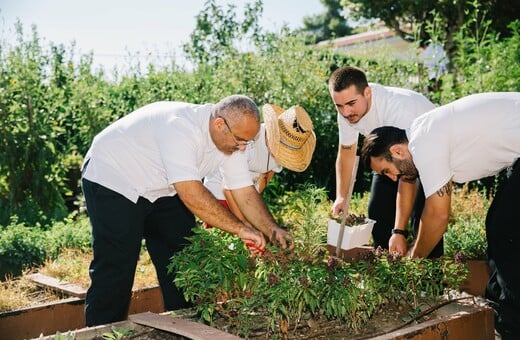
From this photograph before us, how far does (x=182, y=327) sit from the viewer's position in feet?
9.96

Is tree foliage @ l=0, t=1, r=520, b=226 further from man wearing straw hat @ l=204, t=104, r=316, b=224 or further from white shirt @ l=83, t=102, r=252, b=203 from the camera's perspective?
white shirt @ l=83, t=102, r=252, b=203

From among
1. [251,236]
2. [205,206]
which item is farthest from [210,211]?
[251,236]

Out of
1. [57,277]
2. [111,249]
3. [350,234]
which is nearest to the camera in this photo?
[111,249]

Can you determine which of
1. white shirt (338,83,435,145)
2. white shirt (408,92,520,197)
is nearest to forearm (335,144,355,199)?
white shirt (338,83,435,145)

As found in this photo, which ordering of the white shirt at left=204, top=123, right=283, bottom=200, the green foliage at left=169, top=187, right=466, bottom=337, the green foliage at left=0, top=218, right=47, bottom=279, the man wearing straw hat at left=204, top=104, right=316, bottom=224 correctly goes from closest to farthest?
the green foliage at left=169, top=187, right=466, bottom=337, the man wearing straw hat at left=204, top=104, right=316, bottom=224, the white shirt at left=204, top=123, right=283, bottom=200, the green foliage at left=0, top=218, right=47, bottom=279

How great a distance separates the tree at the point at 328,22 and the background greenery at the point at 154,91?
115 ft

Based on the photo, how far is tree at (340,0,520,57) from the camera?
591 inches

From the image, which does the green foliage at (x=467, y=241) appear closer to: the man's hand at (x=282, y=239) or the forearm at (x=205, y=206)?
the man's hand at (x=282, y=239)

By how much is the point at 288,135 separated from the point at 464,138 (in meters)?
1.20

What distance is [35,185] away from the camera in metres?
7.25

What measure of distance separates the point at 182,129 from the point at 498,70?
15.3ft

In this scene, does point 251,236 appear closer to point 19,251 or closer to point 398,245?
point 398,245

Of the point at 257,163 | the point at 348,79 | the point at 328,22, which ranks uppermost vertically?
the point at 328,22

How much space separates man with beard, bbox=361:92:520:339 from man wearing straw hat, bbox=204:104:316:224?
2.60 feet
